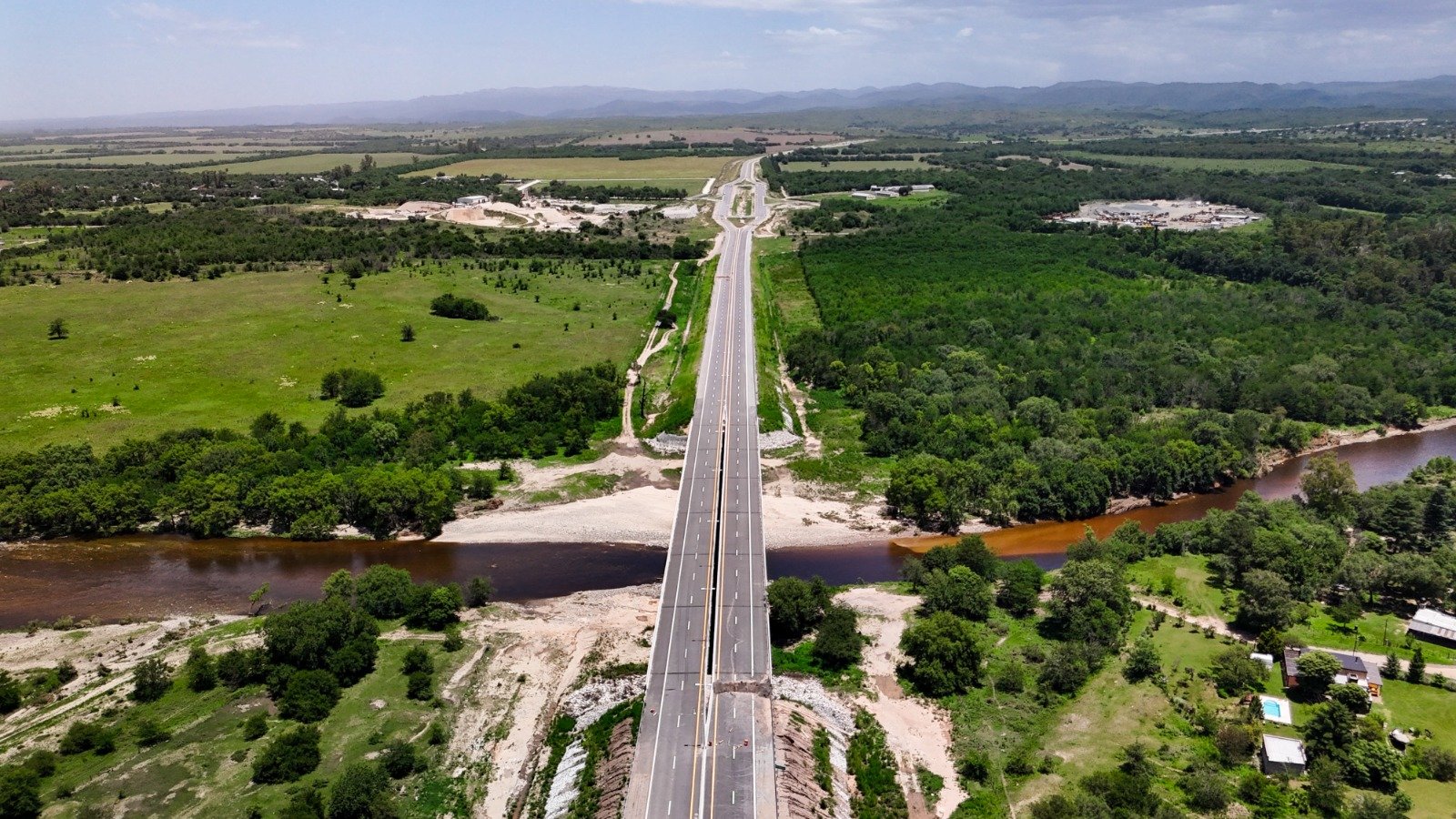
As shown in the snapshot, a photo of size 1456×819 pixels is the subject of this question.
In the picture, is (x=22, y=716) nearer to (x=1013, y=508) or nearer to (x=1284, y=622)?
(x=1013, y=508)

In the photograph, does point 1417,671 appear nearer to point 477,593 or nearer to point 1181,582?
point 1181,582

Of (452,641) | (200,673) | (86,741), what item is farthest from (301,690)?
(86,741)

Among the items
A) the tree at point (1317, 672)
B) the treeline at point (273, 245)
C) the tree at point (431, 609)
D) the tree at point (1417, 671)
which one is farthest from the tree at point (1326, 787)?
the treeline at point (273, 245)

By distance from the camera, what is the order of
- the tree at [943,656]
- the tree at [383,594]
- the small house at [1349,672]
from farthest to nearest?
the tree at [383,594]
the tree at [943,656]
the small house at [1349,672]

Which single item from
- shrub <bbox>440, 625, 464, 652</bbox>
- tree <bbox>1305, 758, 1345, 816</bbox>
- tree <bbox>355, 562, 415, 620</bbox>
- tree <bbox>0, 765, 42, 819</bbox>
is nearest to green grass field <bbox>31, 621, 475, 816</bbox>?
tree <bbox>0, 765, 42, 819</bbox>

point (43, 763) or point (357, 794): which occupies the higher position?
point (43, 763)

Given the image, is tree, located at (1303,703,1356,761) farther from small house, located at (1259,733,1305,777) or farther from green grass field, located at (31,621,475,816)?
green grass field, located at (31,621,475,816)

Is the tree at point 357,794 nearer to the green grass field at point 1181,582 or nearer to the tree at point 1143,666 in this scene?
the tree at point 1143,666
